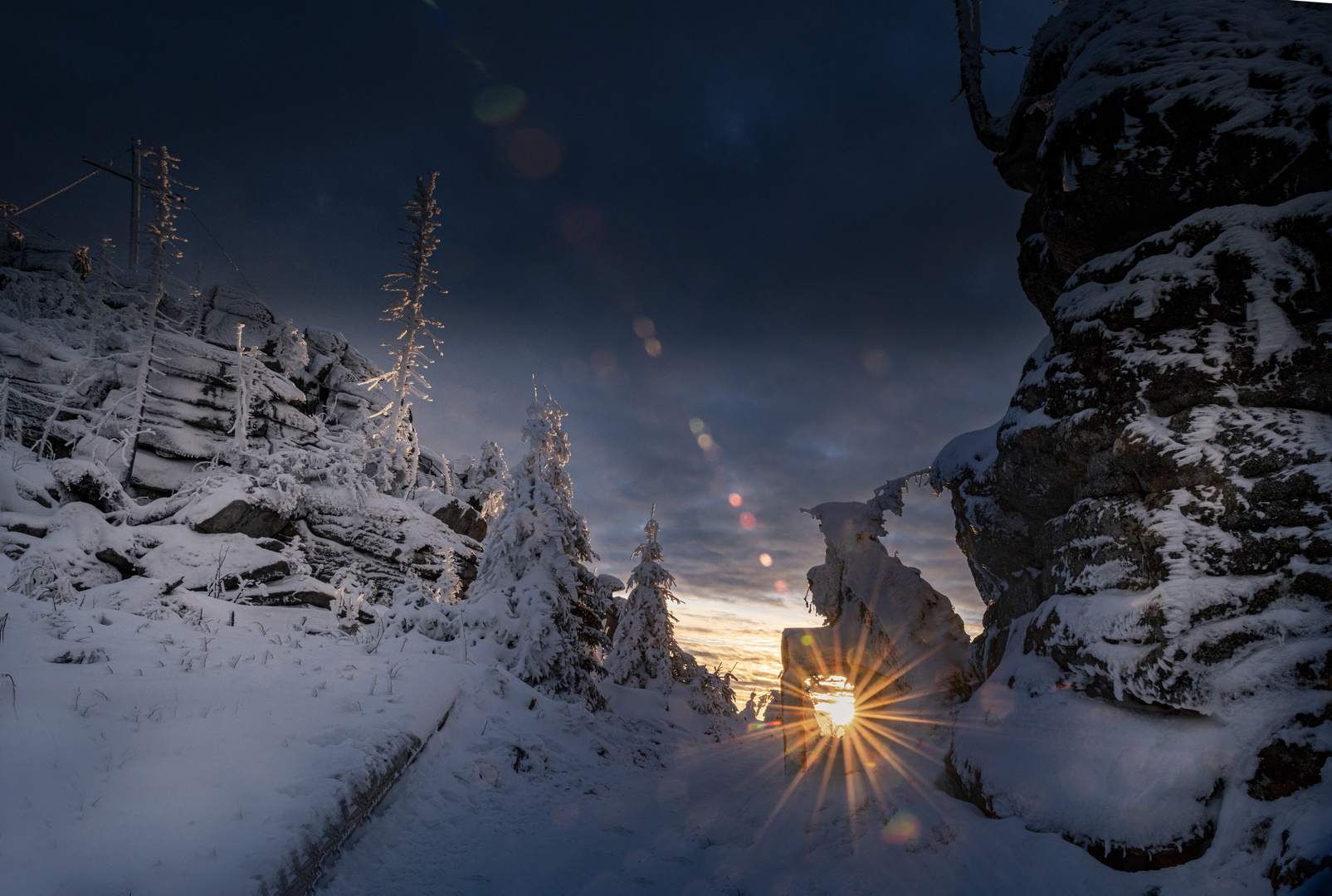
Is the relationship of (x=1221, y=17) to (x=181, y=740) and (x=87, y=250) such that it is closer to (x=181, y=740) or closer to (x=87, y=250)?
(x=181, y=740)

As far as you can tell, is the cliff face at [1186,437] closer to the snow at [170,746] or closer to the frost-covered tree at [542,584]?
the snow at [170,746]

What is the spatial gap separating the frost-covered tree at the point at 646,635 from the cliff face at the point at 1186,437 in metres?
16.6

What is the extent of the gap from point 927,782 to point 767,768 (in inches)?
266

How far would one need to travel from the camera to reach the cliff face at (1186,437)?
5102 mm

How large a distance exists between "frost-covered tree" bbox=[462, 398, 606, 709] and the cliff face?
8776 millimetres

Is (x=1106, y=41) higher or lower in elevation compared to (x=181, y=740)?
higher

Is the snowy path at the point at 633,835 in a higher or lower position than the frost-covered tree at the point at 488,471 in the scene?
lower

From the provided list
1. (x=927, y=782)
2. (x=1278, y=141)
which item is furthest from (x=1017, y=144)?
(x=927, y=782)

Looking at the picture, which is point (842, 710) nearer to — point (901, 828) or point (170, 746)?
point (901, 828)

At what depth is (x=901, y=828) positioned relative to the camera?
723 cm

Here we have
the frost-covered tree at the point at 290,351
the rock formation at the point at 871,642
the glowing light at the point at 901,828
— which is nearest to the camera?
the glowing light at the point at 901,828

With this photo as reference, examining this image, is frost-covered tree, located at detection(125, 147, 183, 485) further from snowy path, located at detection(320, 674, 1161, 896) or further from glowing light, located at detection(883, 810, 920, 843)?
glowing light, located at detection(883, 810, 920, 843)

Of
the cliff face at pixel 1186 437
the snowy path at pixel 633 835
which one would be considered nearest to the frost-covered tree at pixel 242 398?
the snowy path at pixel 633 835

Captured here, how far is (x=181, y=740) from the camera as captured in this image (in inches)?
194
